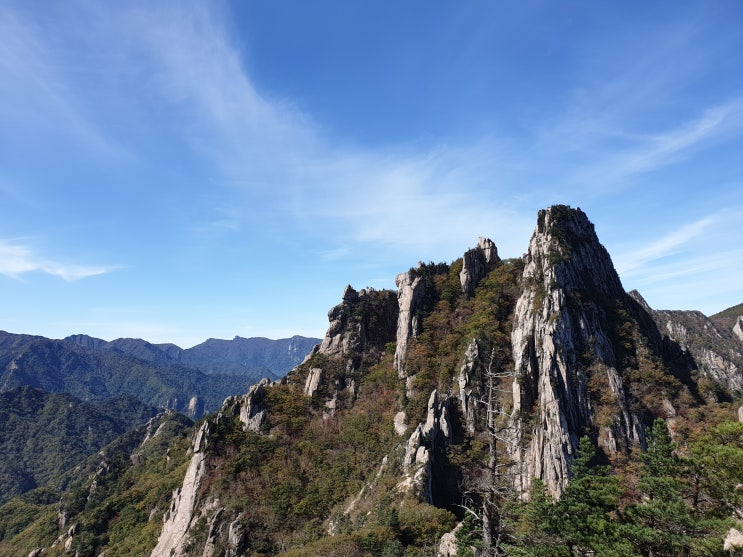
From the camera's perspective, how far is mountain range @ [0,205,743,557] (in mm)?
36531

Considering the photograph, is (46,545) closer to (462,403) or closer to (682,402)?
(462,403)

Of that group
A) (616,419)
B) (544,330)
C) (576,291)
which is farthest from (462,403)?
(576,291)

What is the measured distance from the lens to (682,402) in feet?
245

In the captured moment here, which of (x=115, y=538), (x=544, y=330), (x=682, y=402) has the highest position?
(x=544, y=330)

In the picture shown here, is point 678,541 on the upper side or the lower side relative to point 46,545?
upper

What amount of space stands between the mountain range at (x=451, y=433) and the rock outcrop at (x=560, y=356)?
1.09 feet

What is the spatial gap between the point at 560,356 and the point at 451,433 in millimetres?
23003

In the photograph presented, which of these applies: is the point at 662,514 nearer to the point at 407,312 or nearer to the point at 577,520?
the point at 577,520

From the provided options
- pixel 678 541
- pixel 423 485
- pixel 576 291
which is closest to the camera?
pixel 678 541

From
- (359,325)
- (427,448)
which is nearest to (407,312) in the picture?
(359,325)

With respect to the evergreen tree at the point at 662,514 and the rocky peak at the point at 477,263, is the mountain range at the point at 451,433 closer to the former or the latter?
the evergreen tree at the point at 662,514

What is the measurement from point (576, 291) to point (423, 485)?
49.1 m

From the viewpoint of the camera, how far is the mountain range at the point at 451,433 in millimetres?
36531

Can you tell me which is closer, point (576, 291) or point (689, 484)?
point (689, 484)
